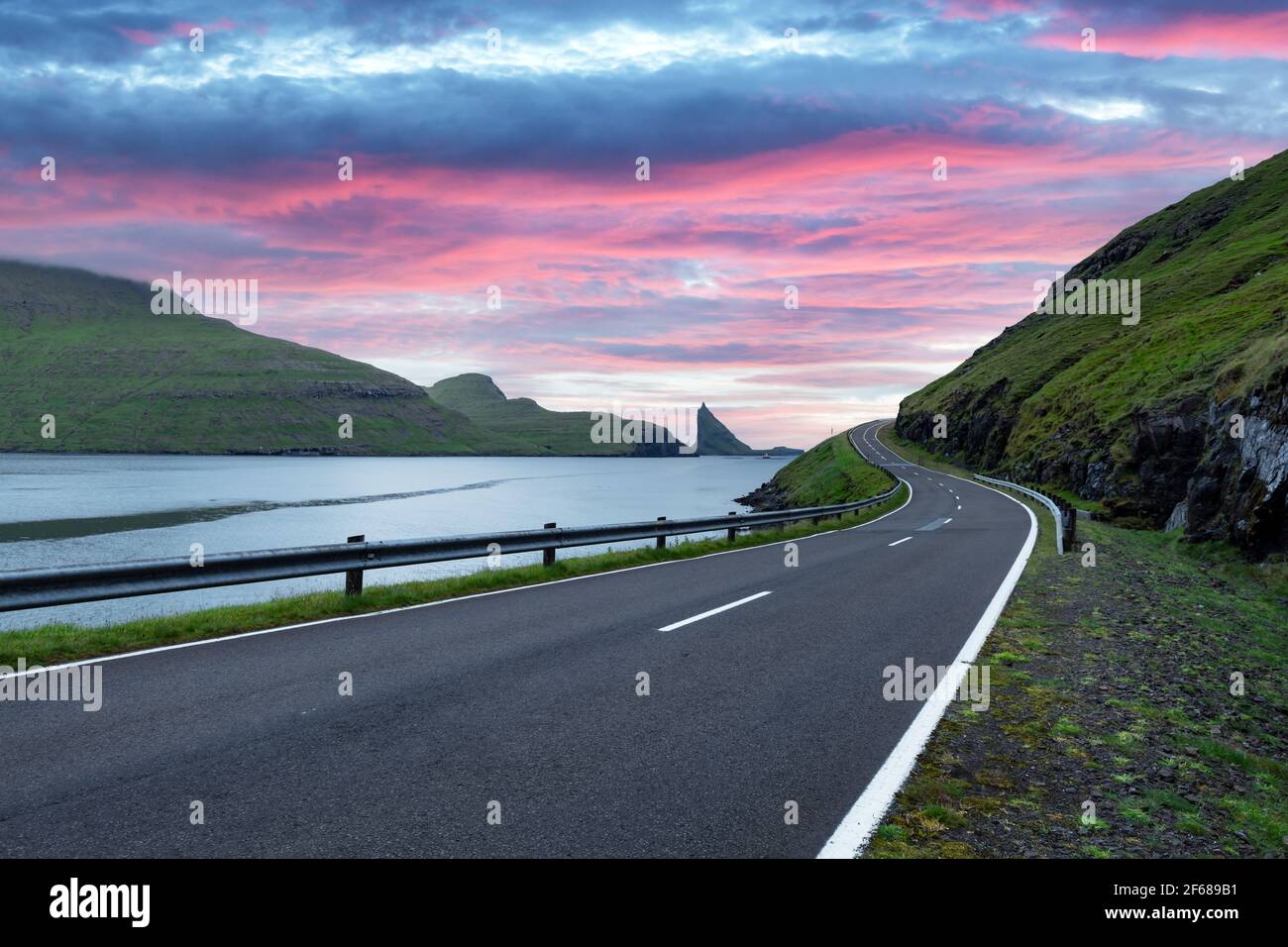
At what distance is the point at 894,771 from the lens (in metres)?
4.78

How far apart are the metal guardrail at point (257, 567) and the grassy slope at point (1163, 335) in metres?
21.2

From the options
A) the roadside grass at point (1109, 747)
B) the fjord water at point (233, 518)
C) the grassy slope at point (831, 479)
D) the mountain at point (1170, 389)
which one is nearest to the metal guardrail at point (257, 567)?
the fjord water at point (233, 518)

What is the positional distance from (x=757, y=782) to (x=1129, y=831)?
78.9 inches

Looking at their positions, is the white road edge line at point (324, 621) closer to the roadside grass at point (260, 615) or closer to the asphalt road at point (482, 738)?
the roadside grass at point (260, 615)

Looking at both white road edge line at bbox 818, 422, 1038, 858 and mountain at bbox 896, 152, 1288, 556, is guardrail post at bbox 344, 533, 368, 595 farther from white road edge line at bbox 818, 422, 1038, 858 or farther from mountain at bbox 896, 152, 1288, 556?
mountain at bbox 896, 152, 1288, 556

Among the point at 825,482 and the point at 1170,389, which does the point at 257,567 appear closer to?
the point at 1170,389

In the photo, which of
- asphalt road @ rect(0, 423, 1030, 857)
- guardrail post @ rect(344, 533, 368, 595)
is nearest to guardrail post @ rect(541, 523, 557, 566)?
guardrail post @ rect(344, 533, 368, 595)

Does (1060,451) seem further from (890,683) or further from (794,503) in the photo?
(890,683)

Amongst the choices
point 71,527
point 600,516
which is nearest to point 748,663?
point 71,527

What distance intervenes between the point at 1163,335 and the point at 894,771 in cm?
6736

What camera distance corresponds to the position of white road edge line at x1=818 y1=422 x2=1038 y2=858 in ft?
12.4

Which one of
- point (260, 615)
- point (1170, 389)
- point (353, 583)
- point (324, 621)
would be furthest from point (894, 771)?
point (1170, 389)

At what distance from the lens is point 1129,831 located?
4.08 meters

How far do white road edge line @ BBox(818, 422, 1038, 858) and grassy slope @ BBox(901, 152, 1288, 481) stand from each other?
20205 millimetres
